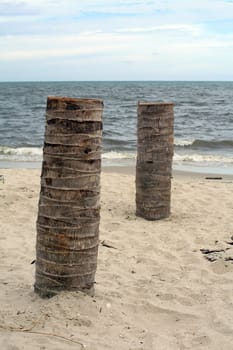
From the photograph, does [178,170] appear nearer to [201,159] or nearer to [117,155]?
[201,159]

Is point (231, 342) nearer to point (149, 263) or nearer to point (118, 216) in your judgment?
point (149, 263)

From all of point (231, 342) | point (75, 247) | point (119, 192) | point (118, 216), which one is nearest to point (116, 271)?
point (75, 247)

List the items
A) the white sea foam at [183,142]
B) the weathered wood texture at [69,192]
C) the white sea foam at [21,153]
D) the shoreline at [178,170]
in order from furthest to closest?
the white sea foam at [183,142] < the white sea foam at [21,153] < the shoreline at [178,170] < the weathered wood texture at [69,192]

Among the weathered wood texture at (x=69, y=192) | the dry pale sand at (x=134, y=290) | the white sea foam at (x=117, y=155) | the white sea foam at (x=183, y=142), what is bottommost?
the dry pale sand at (x=134, y=290)

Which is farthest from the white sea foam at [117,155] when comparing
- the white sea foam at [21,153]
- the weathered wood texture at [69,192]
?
the weathered wood texture at [69,192]

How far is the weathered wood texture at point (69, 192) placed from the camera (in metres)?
3.63

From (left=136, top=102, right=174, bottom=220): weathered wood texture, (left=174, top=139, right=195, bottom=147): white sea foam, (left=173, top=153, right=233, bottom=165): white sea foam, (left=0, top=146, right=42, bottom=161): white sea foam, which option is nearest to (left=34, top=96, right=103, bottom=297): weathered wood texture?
(left=136, top=102, right=174, bottom=220): weathered wood texture

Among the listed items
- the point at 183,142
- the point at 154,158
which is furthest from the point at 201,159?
the point at 154,158

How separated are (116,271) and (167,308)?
2.96 feet

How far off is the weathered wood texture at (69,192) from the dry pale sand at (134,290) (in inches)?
8.7

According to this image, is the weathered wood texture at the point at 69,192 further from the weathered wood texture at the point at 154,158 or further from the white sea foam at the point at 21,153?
the white sea foam at the point at 21,153

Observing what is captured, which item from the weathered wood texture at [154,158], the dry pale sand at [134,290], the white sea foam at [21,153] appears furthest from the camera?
the white sea foam at [21,153]

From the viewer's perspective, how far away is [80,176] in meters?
3.67

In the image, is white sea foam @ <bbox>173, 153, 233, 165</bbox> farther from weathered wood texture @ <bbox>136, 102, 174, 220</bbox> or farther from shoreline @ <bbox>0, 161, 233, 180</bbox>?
weathered wood texture @ <bbox>136, 102, 174, 220</bbox>
